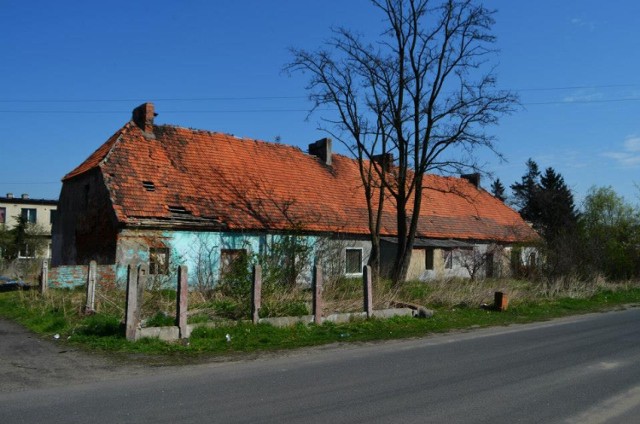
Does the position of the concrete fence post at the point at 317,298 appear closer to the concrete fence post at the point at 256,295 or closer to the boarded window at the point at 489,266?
the concrete fence post at the point at 256,295

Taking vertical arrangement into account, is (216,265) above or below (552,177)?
below

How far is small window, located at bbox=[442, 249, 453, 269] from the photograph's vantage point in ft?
103

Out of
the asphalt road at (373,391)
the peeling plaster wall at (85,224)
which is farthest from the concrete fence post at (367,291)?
the peeling plaster wall at (85,224)

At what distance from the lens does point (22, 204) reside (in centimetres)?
5319

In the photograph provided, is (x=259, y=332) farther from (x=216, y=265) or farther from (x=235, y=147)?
(x=235, y=147)

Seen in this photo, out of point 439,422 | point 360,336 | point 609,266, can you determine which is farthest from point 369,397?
point 609,266

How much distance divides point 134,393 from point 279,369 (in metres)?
2.44

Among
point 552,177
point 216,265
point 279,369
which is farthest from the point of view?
point 552,177

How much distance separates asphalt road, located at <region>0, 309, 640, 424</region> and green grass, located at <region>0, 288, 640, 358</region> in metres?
1.30

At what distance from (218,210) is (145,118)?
560cm

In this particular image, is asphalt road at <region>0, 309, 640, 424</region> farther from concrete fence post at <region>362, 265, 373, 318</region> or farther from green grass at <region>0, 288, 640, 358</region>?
concrete fence post at <region>362, 265, 373, 318</region>

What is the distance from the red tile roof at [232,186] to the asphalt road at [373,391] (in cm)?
1124

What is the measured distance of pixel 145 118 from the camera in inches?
956

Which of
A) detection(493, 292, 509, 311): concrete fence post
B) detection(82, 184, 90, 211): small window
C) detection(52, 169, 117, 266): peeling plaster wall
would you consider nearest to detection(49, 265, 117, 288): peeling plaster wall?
detection(52, 169, 117, 266): peeling plaster wall
